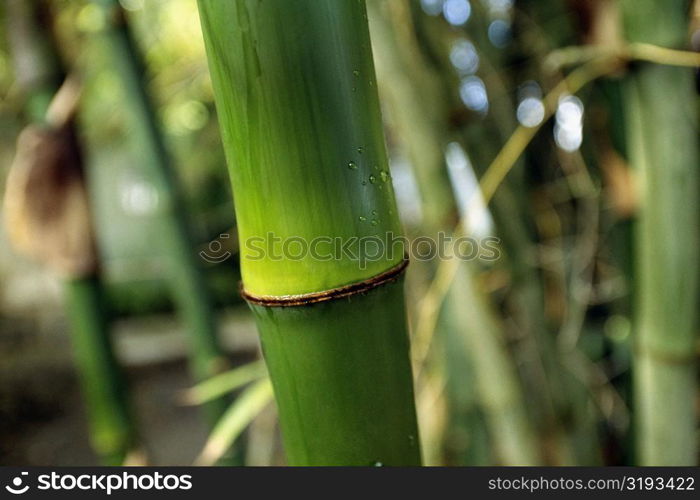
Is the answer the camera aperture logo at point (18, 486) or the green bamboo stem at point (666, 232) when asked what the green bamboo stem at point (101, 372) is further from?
the green bamboo stem at point (666, 232)

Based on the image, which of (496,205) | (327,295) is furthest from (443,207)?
(327,295)

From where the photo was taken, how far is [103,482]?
31 cm

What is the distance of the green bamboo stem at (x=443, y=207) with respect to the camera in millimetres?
369

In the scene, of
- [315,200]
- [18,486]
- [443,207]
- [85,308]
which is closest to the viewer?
[315,200]

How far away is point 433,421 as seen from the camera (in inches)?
22.7

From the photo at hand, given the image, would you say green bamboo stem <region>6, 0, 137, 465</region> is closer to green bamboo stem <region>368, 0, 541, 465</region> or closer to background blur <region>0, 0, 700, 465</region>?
background blur <region>0, 0, 700, 465</region>

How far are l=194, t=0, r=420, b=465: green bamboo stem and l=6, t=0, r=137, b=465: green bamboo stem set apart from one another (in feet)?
1.23

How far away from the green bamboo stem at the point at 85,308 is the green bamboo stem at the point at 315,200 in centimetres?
37

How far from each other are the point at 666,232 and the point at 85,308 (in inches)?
19.3

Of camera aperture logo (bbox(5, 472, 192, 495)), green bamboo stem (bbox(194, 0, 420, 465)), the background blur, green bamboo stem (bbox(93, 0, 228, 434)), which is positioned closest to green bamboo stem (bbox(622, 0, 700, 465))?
the background blur

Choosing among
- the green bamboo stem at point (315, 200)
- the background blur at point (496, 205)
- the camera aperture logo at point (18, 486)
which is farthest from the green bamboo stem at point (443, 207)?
the camera aperture logo at point (18, 486)

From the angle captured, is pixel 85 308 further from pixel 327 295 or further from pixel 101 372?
pixel 327 295

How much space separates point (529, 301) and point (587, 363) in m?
0.18

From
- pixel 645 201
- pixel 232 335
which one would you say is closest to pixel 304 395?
pixel 645 201
